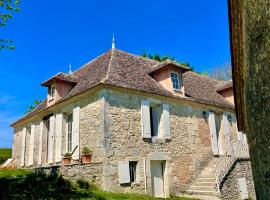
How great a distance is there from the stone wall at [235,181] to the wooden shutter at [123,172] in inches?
172

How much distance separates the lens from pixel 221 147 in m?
15.9

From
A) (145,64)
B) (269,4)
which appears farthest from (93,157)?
(269,4)

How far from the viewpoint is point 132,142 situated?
1182 cm

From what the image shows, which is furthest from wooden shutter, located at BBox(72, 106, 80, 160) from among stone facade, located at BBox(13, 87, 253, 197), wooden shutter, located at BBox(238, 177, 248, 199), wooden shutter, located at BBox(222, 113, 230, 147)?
wooden shutter, located at BBox(222, 113, 230, 147)

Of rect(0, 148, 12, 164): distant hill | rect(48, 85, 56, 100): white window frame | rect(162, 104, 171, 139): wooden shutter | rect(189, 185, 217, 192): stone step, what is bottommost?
rect(189, 185, 217, 192): stone step

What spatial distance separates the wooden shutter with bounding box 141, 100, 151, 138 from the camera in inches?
486

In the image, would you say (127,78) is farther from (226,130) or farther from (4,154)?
(4,154)

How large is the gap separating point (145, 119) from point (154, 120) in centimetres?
127

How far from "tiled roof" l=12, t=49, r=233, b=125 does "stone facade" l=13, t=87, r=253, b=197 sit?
42 cm

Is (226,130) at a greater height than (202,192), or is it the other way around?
(226,130)

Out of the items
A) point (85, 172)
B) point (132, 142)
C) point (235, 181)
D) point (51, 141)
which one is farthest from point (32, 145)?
point (235, 181)

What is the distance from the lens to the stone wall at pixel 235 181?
12.2 meters

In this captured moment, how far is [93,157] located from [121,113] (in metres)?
2.21

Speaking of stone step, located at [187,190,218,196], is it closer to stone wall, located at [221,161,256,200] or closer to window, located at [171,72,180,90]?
stone wall, located at [221,161,256,200]
